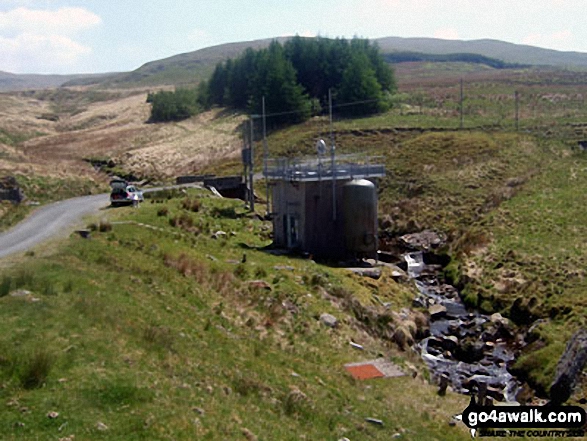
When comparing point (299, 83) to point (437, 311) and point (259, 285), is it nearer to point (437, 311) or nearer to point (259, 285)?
point (437, 311)

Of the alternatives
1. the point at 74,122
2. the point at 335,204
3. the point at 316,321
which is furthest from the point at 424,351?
the point at 74,122

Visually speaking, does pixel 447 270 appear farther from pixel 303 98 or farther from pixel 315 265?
pixel 303 98

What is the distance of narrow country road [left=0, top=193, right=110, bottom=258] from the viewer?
26.4 meters

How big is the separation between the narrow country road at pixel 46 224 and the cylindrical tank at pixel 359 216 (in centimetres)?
1346

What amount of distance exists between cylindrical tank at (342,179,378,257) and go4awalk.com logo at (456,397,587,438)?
16.4 meters

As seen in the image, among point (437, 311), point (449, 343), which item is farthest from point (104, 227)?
point (437, 311)

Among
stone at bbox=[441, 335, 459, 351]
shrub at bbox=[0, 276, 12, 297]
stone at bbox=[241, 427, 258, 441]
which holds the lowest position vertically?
stone at bbox=[441, 335, 459, 351]

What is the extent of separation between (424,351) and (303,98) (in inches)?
2719

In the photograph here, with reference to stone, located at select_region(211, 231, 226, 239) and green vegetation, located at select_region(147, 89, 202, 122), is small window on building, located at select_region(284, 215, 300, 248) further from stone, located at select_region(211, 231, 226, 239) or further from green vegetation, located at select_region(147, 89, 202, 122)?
green vegetation, located at select_region(147, 89, 202, 122)

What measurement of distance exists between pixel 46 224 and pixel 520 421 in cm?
2248

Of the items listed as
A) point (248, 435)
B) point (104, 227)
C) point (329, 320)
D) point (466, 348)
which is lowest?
point (466, 348)

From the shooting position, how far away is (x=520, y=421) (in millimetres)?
18391

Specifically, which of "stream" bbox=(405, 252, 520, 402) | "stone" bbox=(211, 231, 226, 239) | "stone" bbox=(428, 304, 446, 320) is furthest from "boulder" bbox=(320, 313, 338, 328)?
"stone" bbox=(211, 231, 226, 239)

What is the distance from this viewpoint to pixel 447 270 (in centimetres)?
4050
